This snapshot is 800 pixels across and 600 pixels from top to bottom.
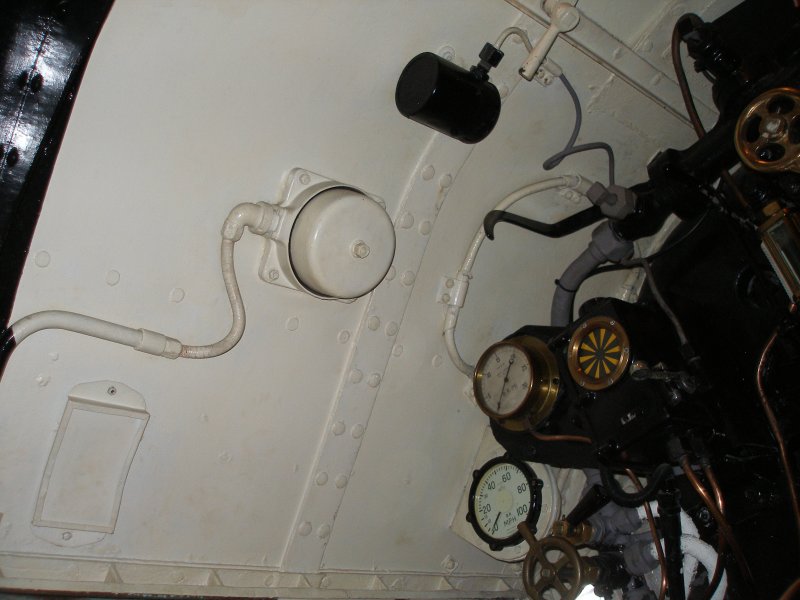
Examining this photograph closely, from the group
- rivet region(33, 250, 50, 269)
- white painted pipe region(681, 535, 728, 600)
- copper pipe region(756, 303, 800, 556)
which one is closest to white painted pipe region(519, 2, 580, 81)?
copper pipe region(756, 303, 800, 556)

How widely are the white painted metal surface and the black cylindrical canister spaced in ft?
0.20

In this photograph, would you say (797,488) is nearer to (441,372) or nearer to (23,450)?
(441,372)

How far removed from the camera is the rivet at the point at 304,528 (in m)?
1.62

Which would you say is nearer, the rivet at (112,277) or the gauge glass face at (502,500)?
the rivet at (112,277)

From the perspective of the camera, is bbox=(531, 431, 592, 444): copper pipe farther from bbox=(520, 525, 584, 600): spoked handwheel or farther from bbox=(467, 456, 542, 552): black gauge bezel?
bbox=(520, 525, 584, 600): spoked handwheel

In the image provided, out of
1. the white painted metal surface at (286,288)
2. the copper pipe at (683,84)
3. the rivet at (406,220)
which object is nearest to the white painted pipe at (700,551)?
the white painted metal surface at (286,288)

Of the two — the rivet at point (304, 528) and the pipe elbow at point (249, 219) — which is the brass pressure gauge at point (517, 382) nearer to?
the rivet at point (304, 528)

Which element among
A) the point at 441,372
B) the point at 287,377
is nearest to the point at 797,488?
the point at 441,372

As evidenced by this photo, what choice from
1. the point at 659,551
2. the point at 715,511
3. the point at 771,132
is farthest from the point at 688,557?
→ the point at 771,132

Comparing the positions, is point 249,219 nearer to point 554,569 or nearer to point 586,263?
point 586,263

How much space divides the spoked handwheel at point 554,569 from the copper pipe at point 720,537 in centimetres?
→ 33

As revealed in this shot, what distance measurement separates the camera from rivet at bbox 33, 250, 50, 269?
1182mm

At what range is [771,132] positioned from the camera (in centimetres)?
131

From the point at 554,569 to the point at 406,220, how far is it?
1.08m
